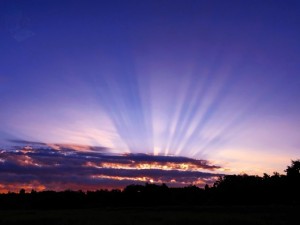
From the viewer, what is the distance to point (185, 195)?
15250 cm

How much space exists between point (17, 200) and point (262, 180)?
8869 centimetres

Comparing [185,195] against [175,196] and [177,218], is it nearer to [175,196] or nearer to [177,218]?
[175,196]

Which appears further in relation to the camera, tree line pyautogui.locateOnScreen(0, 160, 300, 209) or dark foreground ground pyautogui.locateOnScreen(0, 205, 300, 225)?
tree line pyautogui.locateOnScreen(0, 160, 300, 209)

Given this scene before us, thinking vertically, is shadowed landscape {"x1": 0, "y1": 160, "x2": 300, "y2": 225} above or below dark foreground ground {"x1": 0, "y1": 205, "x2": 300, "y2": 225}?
above

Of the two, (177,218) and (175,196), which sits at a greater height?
(175,196)

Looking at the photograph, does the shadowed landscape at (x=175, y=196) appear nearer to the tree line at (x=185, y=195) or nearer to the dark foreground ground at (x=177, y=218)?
the tree line at (x=185, y=195)

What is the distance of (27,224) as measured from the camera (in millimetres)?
61094

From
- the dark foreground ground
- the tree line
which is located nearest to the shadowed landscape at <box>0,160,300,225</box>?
the tree line

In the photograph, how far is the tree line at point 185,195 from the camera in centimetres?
12431

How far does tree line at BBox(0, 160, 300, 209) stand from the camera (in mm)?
124312

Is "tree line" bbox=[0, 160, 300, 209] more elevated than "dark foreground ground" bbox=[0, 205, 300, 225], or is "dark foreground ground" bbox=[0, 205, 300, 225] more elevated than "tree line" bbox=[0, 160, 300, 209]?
"tree line" bbox=[0, 160, 300, 209]

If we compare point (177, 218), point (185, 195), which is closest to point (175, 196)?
point (185, 195)

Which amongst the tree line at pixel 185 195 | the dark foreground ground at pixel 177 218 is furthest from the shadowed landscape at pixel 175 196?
the dark foreground ground at pixel 177 218

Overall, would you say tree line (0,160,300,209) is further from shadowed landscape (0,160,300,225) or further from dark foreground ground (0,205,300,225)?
dark foreground ground (0,205,300,225)
